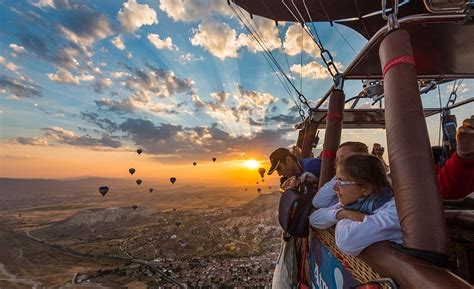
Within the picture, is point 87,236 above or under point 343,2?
under

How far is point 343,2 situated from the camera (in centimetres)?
906

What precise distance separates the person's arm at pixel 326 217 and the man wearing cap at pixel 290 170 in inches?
36.6

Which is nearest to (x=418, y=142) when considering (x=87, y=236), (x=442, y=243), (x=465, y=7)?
(x=442, y=243)

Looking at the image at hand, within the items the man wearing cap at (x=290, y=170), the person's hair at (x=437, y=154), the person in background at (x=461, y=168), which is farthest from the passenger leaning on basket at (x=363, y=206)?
the person's hair at (x=437, y=154)

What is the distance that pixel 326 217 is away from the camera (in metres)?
2.19

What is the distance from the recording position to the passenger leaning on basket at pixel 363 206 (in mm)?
1477

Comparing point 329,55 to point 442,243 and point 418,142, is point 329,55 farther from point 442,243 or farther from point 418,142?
point 442,243

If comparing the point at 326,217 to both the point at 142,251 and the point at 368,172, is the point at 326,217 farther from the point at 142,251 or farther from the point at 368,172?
the point at 142,251

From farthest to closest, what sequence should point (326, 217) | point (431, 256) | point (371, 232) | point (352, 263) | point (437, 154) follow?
point (437, 154) < point (326, 217) < point (352, 263) < point (371, 232) < point (431, 256)

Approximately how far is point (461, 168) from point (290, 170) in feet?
5.40

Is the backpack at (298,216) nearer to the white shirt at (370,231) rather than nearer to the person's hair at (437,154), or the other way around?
the white shirt at (370,231)

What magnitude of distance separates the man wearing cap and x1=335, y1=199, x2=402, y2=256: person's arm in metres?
1.78

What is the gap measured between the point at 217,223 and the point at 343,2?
101m

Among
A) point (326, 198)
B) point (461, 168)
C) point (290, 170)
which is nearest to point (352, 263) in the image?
point (326, 198)
